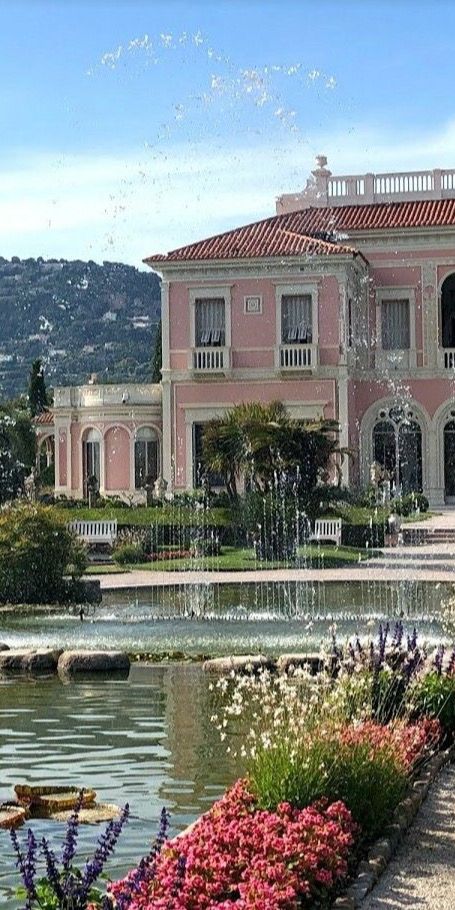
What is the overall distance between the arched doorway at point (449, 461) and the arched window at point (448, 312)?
265 centimetres

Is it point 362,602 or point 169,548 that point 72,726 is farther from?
point 169,548

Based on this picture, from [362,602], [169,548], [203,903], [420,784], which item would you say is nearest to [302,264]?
[169,548]

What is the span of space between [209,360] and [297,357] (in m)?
2.47

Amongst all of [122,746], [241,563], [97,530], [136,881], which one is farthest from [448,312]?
[136,881]

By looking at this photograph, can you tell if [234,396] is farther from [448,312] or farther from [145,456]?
[448,312]

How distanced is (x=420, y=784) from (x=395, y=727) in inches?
14.7

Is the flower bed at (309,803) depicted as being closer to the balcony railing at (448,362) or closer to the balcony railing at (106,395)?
the balcony railing at (106,395)

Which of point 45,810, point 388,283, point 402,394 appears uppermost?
point 388,283

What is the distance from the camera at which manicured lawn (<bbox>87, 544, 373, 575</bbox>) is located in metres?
28.6

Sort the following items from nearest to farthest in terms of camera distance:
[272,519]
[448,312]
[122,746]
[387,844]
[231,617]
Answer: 1. [387,844]
2. [122,746]
3. [231,617]
4. [272,519]
5. [448,312]

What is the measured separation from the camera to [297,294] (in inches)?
1698

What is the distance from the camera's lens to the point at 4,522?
22.9m

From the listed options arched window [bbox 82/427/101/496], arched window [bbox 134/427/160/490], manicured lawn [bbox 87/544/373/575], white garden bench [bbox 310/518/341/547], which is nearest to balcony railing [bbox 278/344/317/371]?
arched window [bbox 134/427/160/490]

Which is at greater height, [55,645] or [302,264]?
[302,264]
